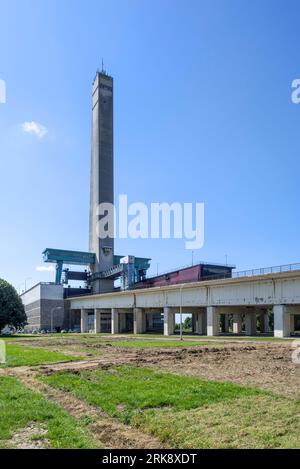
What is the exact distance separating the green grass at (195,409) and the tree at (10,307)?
58.4 meters

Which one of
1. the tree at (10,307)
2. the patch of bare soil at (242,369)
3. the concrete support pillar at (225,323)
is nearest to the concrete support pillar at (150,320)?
the concrete support pillar at (225,323)

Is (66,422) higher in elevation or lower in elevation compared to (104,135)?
lower

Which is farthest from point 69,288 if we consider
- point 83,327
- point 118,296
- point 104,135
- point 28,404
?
point 28,404

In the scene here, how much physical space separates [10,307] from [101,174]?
2174 inches

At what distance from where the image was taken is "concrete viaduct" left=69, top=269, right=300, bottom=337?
4866 centimetres

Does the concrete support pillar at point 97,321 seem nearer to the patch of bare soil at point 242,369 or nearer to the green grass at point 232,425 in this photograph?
the patch of bare soil at point 242,369

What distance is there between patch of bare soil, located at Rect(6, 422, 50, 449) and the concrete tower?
106 m

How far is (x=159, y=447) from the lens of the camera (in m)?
8.12

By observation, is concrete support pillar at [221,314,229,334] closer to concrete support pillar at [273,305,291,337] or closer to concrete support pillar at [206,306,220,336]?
concrete support pillar at [206,306,220,336]

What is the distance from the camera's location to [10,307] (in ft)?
232

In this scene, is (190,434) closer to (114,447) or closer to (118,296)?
(114,447)

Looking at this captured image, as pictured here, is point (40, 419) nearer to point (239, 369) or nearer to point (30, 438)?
point (30, 438)

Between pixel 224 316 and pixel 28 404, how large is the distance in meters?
89.8

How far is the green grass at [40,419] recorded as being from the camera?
848 cm
